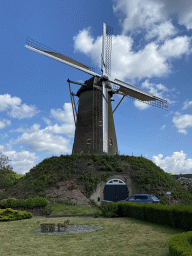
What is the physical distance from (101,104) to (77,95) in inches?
214

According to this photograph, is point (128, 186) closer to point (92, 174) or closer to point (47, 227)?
point (92, 174)

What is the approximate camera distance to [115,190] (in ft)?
82.9

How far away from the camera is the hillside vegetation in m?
24.3

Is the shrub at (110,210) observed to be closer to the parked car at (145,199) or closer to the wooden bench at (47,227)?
the parked car at (145,199)

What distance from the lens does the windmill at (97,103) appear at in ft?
96.4

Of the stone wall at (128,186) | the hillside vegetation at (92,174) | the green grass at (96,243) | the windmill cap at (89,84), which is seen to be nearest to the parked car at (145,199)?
the green grass at (96,243)

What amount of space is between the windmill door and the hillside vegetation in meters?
1.02

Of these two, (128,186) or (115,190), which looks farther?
(128,186)

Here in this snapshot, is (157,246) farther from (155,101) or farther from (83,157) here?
(155,101)

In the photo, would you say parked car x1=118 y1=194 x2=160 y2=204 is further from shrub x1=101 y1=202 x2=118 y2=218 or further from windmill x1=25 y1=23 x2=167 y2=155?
windmill x1=25 y1=23 x2=167 y2=155

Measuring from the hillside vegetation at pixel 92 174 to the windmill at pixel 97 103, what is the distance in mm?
2495

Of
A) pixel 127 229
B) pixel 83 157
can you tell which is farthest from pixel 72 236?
pixel 83 157

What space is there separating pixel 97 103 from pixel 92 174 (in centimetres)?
1035

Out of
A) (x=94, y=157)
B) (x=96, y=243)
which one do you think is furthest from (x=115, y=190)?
(x=96, y=243)
